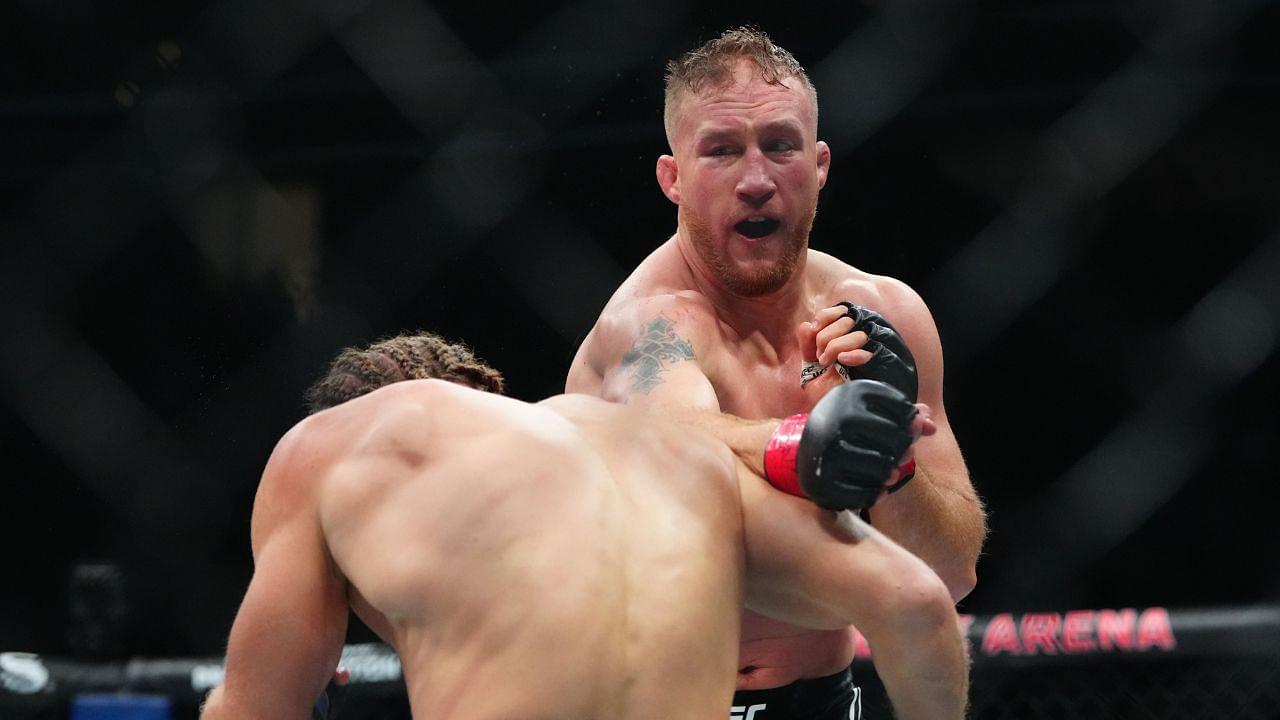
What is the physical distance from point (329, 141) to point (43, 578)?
1.32 m

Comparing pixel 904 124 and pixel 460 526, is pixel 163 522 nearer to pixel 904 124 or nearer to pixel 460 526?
pixel 904 124

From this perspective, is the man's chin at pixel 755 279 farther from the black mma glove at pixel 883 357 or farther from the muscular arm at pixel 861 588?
the muscular arm at pixel 861 588

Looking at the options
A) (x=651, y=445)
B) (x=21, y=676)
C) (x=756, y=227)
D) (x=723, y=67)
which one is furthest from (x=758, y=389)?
(x=21, y=676)

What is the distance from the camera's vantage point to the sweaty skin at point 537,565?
53.4 inches

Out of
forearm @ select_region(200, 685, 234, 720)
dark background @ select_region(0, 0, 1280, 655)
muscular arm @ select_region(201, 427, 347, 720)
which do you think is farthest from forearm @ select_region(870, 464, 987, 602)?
dark background @ select_region(0, 0, 1280, 655)

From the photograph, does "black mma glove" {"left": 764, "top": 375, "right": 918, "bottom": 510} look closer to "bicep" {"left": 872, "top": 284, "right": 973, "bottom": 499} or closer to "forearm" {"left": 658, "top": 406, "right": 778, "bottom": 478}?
"forearm" {"left": 658, "top": 406, "right": 778, "bottom": 478}

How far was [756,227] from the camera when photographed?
213 centimetres

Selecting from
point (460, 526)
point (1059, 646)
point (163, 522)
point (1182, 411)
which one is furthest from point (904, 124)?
point (460, 526)

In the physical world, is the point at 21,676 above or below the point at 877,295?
above

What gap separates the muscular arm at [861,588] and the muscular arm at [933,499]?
1.37 ft

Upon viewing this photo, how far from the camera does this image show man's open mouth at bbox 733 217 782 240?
2131 mm

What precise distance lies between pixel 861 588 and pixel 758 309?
795mm

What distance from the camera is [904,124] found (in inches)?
138

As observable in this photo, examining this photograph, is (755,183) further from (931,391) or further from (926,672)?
(926,672)
